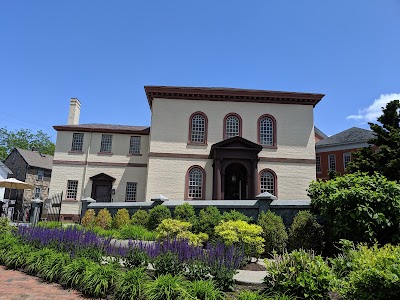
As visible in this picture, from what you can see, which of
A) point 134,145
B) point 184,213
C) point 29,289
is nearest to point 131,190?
point 134,145

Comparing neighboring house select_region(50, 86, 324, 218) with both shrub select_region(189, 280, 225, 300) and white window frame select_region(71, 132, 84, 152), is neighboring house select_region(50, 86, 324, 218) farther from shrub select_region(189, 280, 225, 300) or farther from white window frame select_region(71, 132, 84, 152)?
shrub select_region(189, 280, 225, 300)

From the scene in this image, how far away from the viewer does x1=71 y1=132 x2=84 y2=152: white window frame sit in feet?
83.3

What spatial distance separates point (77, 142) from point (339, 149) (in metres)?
28.9

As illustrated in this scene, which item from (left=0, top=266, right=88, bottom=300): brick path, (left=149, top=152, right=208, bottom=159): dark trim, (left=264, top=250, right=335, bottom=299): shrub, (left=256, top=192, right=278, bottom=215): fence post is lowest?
(left=0, top=266, right=88, bottom=300): brick path

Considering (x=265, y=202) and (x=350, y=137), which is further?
(x=350, y=137)

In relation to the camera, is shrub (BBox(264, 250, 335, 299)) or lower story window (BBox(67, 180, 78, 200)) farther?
lower story window (BBox(67, 180, 78, 200))

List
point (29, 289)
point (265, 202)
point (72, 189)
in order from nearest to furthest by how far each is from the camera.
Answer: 1. point (29, 289)
2. point (265, 202)
3. point (72, 189)

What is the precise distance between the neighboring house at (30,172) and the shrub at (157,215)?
34.6 meters

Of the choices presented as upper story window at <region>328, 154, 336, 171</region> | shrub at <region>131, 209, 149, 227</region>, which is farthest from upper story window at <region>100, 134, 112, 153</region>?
upper story window at <region>328, 154, 336, 171</region>

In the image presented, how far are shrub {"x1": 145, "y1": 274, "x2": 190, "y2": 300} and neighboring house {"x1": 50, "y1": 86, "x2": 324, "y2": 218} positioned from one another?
15.4 m

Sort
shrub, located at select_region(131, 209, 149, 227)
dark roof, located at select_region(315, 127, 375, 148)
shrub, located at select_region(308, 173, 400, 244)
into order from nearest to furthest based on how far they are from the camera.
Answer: shrub, located at select_region(308, 173, 400, 244) → shrub, located at select_region(131, 209, 149, 227) → dark roof, located at select_region(315, 127, 375, 148)

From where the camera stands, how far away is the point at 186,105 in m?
22.8

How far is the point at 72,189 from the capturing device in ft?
80.7

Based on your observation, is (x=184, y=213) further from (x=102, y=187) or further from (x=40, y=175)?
(x=40, y=175)
